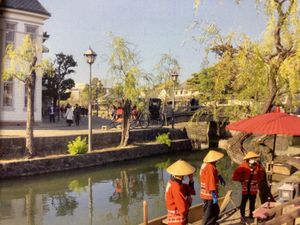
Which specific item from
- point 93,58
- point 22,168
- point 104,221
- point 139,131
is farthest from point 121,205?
point 139,131

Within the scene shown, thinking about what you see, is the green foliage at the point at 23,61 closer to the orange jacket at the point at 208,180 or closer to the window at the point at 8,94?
the window at the point at 8,94

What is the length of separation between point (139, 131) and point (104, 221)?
13.2 m

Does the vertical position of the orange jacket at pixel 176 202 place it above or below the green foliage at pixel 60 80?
below

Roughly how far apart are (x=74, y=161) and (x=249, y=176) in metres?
11.9

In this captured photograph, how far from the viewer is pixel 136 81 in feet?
72.7

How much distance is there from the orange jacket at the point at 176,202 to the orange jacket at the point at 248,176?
202 centimetres

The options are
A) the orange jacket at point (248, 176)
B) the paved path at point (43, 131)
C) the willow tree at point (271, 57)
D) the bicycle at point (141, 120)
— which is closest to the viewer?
the orange jacket at point (248, 176)

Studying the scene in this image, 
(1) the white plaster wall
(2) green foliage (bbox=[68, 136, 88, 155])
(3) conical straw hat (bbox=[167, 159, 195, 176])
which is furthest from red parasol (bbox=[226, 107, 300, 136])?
(1) the white plaster wall

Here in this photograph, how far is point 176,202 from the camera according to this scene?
623 cm

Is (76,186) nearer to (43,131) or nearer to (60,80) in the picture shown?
(43,131)

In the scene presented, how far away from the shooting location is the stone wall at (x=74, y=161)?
1634 cm

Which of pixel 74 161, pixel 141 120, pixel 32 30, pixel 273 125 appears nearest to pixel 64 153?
pixel 74 161

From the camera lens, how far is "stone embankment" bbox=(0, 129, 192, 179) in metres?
16.7

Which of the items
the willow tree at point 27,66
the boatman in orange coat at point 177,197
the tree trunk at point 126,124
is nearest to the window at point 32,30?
the willow tree at point 27,66
